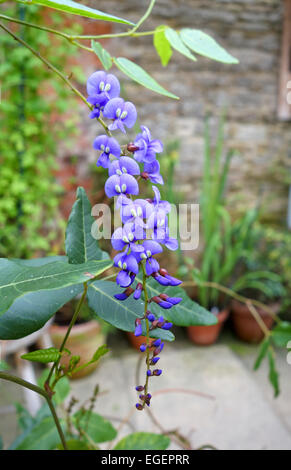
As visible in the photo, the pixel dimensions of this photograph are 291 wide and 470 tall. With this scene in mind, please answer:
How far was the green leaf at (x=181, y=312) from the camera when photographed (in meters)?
0.48

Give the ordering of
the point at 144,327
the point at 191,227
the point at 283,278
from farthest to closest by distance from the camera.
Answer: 1. the point at 191,227
2. the point at 283,278
3. the point at 144,327

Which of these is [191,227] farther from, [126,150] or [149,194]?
[126,150]

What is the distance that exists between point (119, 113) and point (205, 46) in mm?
164

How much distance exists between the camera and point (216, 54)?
0.50m

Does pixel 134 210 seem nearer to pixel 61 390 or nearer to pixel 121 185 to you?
pixel 121 185

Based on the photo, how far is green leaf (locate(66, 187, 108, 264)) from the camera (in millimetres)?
481

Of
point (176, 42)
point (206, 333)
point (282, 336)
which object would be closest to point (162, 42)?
point (176, 42)

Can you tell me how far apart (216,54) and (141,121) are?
8.37 ft

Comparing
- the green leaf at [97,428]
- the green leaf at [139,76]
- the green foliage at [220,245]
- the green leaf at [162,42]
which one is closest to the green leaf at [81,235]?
the green leaf at [139,76]

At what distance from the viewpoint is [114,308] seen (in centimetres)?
46

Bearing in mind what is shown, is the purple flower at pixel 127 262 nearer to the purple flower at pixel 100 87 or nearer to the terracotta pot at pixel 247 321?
the purple flower at pixel 100 87

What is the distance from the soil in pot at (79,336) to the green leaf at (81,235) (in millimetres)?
2039

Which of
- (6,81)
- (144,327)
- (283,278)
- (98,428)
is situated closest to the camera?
(144,327)

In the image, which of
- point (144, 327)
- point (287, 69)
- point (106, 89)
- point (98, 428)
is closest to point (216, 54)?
point (106, 89)
